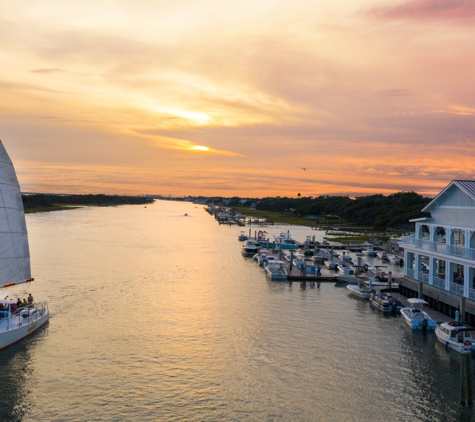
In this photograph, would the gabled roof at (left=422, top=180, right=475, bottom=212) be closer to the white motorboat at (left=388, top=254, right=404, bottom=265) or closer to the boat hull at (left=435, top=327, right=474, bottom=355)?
the boat hull at (left=435, top=327, right=474, bottom=355)

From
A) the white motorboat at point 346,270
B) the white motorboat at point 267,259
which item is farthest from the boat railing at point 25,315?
the white motorboat at point 267,259

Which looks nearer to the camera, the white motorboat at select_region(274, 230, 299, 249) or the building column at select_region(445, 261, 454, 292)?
the building column at select_region(445, 261, 454, 292)

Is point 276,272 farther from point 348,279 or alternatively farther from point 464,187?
point 464,187

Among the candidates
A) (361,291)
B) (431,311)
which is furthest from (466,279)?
(361,291)

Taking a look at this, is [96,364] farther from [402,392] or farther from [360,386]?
[402,392]

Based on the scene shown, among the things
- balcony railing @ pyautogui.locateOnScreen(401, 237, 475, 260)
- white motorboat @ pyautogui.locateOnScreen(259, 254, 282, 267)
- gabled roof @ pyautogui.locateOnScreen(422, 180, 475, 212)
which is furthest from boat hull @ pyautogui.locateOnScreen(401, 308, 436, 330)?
white motorboat @ pyautogui.locateOnScreen(259, 254, 282, 267)

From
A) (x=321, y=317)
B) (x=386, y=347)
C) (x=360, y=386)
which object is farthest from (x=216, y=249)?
(x=360, y=386)

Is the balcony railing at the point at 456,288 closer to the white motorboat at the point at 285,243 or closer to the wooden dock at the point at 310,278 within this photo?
the wooden dock at the point at 310,278
